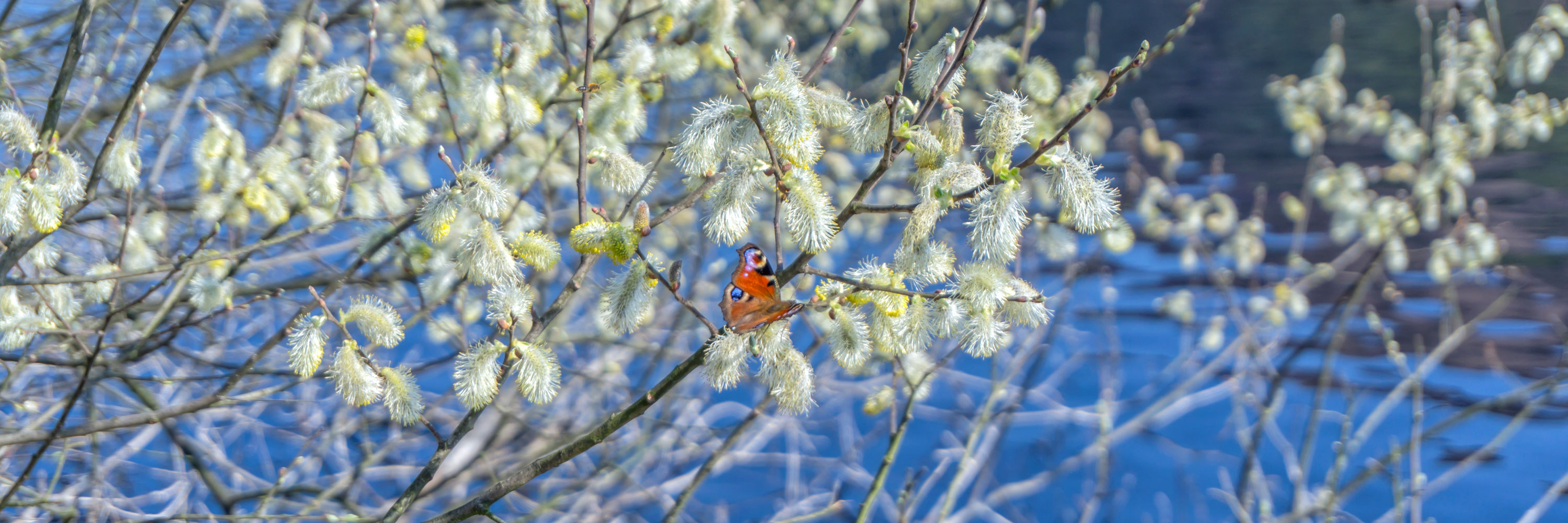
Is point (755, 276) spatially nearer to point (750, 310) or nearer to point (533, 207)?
point (750, 310)

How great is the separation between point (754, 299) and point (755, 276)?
53mm

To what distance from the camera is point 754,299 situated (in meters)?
1.37

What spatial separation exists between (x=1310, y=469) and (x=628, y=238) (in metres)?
5.95

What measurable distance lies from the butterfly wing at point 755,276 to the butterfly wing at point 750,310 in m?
0.01

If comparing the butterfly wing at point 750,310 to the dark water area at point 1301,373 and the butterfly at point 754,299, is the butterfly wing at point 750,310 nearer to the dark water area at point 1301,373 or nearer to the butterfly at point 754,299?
the butterfly at point 754,299

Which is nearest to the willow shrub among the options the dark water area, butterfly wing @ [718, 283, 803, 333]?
butterfly wing @ [718, 283, 803, 333]

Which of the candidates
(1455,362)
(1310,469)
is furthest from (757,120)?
(1455,362)

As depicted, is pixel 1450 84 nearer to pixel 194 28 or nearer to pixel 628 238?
pixel 628 238

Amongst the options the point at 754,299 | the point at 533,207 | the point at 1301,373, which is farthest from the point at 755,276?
the point at 1301,373

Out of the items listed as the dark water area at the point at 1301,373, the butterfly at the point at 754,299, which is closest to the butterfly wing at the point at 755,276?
the butterfly at the point at 754,299

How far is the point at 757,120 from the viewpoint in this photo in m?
1.31

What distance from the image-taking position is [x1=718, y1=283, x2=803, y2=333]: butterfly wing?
1.34 meters

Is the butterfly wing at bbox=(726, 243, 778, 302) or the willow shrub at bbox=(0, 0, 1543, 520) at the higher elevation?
the willow shrub at bbox=(0, 0, 1543, 520)

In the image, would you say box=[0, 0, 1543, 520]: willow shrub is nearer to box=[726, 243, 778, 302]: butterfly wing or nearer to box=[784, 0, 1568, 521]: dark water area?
box=[726, 243, 778, 302]: butterfly wing
